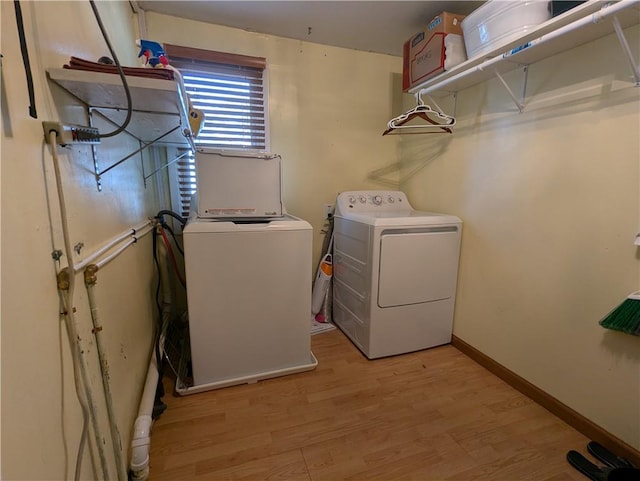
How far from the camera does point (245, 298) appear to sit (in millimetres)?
1635

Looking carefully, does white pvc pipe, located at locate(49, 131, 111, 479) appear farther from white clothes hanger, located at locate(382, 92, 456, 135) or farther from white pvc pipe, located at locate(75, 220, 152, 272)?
white clothes hanger, located at locate(382, 92, 456, 135)

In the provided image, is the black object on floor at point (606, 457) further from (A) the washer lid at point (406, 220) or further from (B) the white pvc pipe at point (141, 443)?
(B) the white pvc pipe at point (141, 443)

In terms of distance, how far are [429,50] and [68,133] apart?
191 centimetres

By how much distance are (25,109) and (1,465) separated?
677 millimetres

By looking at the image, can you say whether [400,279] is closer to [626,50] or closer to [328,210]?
[328,210]

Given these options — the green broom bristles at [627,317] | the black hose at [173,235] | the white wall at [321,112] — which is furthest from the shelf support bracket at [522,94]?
the black hose at [173,235]

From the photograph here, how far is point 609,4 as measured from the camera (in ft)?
3.50

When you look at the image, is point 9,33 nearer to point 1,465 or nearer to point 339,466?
point 1,465

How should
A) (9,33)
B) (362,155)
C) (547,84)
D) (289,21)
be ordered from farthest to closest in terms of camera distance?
(362,155) → (289,21) → (547,84) → (9,33)

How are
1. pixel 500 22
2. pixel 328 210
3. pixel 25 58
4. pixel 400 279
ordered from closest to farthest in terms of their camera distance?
1. pixel 25 58
2. pixel 500 22
3. pixel 400 279
4. pixel 328 210

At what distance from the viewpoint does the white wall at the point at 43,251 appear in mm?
545

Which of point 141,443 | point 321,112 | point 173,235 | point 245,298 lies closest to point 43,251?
point 141,443

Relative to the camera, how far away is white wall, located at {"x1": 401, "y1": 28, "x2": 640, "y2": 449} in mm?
1239

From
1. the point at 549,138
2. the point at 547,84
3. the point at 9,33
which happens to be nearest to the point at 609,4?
the point at 547,84
